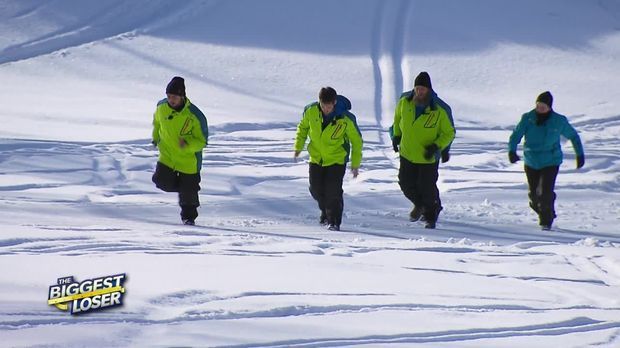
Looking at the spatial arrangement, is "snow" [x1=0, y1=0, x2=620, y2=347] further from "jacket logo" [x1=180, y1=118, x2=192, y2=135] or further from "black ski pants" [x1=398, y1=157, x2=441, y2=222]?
"jacket logo" [x1=180, y1=118, x2=192, y2=135]

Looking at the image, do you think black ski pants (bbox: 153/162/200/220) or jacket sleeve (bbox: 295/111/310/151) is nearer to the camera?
black ski pants (bbox: 153/162/200/220)

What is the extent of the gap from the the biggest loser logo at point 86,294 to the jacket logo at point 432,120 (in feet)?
13.2

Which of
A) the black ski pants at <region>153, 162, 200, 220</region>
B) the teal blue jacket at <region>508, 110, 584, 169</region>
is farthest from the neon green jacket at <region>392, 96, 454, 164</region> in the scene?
the black ski pants at <region>153, 162, 200, 220</region>

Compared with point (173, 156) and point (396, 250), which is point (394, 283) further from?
point (173, 156)

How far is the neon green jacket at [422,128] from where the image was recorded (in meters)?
8.20

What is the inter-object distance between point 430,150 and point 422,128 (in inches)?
8.3

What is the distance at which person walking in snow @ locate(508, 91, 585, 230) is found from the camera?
8.38m

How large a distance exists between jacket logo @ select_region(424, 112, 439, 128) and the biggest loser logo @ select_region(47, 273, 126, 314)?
4.01 m

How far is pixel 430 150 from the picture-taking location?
8297 millimetres

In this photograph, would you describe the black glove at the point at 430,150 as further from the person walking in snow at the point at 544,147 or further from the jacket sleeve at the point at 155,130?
the jacket sleeve at the point at 155,130

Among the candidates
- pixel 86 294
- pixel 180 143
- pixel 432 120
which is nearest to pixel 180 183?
pixel 180 143

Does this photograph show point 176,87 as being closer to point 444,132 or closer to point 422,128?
point 422,128

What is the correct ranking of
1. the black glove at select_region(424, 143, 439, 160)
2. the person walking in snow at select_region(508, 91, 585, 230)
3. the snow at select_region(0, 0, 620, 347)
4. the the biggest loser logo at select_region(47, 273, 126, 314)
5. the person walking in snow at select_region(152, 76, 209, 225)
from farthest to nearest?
the person walking in snow at select_region(508, 91, 585, 230), the black glove at select_region(424, 143, 439, 160), the person walking in snow at select_region(152, 76, 209, 225), the snow at select_region(0, 0, 620, 347), the the biggest loser logo at select_region(47, 273, 126, 314)

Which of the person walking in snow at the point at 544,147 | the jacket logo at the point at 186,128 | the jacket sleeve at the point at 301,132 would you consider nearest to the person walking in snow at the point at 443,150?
the person walking in snow at the point at 544,147
